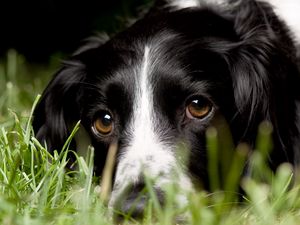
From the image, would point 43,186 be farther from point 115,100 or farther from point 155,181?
point 115,100

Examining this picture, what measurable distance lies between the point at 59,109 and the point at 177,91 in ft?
2.52

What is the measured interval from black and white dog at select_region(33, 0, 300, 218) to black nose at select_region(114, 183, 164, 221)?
0.04 meters

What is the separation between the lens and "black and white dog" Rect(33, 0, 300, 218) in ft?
10.2

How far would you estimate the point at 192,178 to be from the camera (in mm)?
2998

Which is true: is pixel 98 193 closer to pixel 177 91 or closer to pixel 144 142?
pixel 144 142

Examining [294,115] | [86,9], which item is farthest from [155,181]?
[86,9]

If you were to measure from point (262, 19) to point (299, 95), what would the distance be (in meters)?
0.48

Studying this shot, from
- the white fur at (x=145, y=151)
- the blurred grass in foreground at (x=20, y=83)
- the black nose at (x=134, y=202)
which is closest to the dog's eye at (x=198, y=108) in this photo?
the white fur at (x=145, y=151)

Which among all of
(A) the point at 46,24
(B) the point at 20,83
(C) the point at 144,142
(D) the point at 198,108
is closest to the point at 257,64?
(D) the point at 198,108

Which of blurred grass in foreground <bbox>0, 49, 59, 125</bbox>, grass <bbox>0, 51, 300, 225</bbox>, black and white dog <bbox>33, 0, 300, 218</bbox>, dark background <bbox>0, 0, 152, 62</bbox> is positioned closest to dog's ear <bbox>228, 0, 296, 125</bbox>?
black and white dog <bbox>33, 0, 300, 218</bbox>

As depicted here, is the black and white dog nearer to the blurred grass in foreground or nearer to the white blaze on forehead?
the white blaze on forehead

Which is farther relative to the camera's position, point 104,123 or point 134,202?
point 104,123

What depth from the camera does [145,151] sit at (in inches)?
119

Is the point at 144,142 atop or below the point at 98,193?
atop
